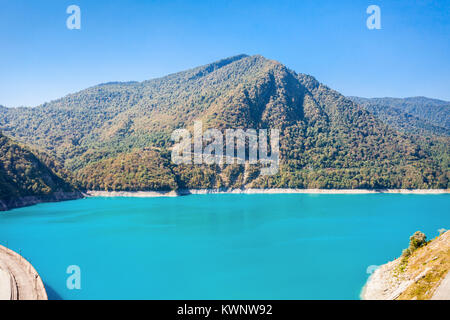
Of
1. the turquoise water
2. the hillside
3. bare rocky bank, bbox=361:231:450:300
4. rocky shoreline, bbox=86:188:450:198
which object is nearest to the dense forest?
the hillside

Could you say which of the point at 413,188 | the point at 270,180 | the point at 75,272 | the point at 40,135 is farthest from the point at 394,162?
the point at 40,135

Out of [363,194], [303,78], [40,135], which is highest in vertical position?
[303,78]

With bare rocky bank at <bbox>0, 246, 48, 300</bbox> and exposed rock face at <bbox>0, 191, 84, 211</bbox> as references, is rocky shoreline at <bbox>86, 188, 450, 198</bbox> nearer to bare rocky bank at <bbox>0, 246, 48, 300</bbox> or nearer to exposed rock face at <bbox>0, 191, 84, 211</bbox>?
exposed rock face at <bbox>0, 191, 84, 211</bbox>

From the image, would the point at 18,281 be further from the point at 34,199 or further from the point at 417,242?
the point at 34,199

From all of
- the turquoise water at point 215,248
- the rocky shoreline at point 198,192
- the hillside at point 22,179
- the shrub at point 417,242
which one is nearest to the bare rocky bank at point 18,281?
the turquoise water at point 215,248

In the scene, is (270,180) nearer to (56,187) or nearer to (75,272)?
(56,187)

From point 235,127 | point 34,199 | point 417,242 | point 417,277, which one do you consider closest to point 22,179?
point 34,199
